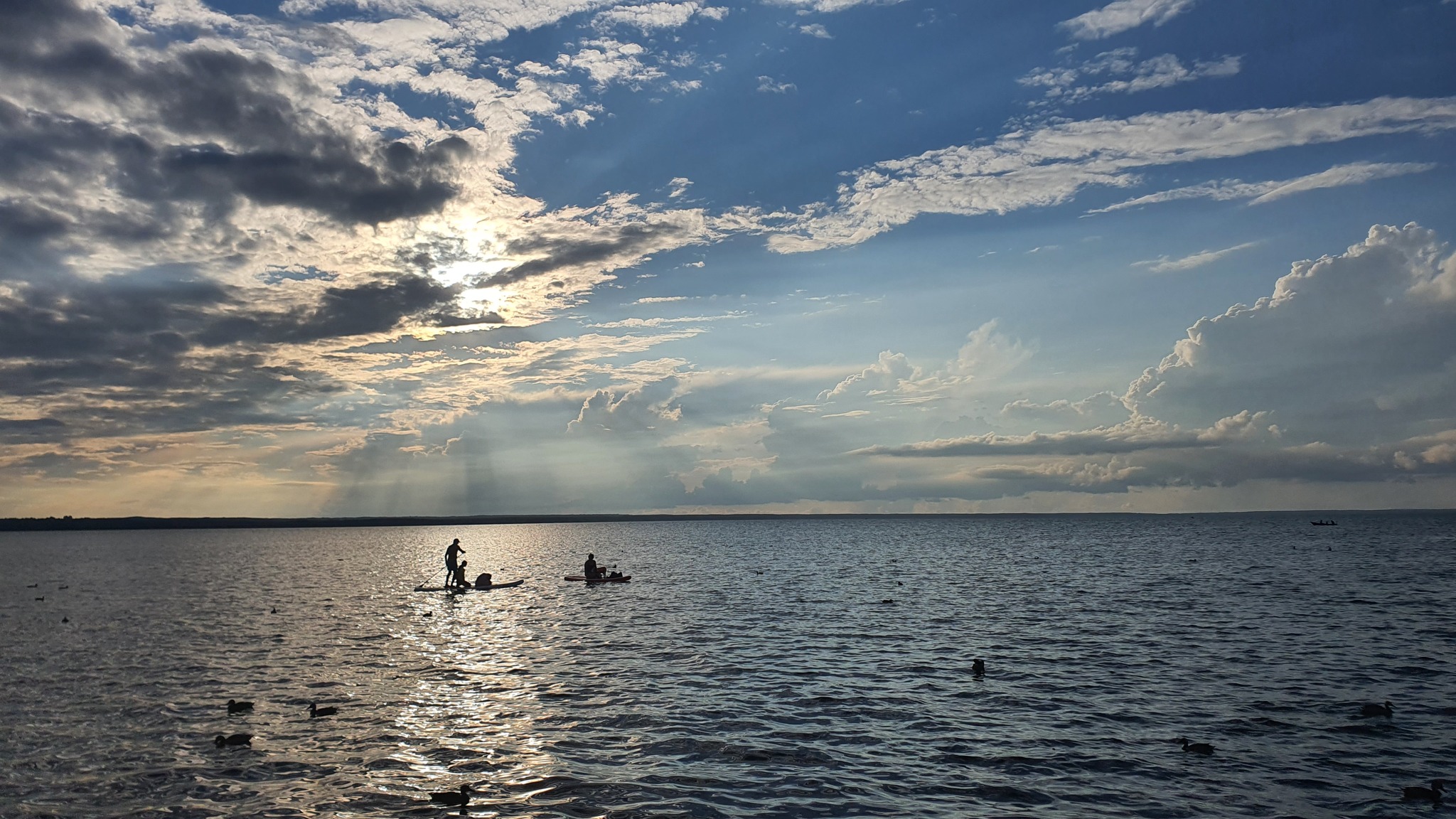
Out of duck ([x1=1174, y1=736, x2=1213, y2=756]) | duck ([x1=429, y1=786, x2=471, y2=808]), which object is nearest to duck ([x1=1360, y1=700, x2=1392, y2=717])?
duck ([x1=1174, y1=736, x2=1213, y2=756])

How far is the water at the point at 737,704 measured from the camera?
1952 centimetres

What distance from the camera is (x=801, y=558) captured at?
121 m

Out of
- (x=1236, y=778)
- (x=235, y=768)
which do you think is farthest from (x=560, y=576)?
(x=1236, y=778)

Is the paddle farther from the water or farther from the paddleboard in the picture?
the water

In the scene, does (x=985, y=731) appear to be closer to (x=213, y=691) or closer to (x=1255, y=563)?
(x=213, y=691)

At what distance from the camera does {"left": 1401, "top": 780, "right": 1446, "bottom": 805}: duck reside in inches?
743

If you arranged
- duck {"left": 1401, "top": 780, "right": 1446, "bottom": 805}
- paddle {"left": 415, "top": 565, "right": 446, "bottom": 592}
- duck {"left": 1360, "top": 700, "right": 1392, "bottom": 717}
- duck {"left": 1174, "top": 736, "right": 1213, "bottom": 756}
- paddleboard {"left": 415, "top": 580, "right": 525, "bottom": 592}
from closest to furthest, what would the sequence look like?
duck {"left": 1401, "top": 780, "right": 1446, "bottom": 805} < duck {"left": 1174, "top": 736, "right": 1213, "bottom": 756} < duck {"left": 1360, "top": 700, "right": 1392, "bottom": 717} < paddleboard {"left": 415, "top": 580, "right": 525, "bottom": 592} < paddle {"left": 415, "top": 565, "right": 446, "bottom": 592}

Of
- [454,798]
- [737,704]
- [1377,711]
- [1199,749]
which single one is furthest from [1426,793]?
[454,798]

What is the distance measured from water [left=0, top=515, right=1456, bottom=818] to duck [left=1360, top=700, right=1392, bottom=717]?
0.85 feet

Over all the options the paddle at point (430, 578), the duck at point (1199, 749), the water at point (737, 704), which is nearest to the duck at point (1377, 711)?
the water at point (737, 704)

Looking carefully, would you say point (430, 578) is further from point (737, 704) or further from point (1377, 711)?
point (1377, 711)

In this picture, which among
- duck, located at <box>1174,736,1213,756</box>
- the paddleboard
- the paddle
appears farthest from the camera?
the paddle

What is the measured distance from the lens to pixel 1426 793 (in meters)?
19.0

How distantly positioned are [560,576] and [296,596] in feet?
89.4
